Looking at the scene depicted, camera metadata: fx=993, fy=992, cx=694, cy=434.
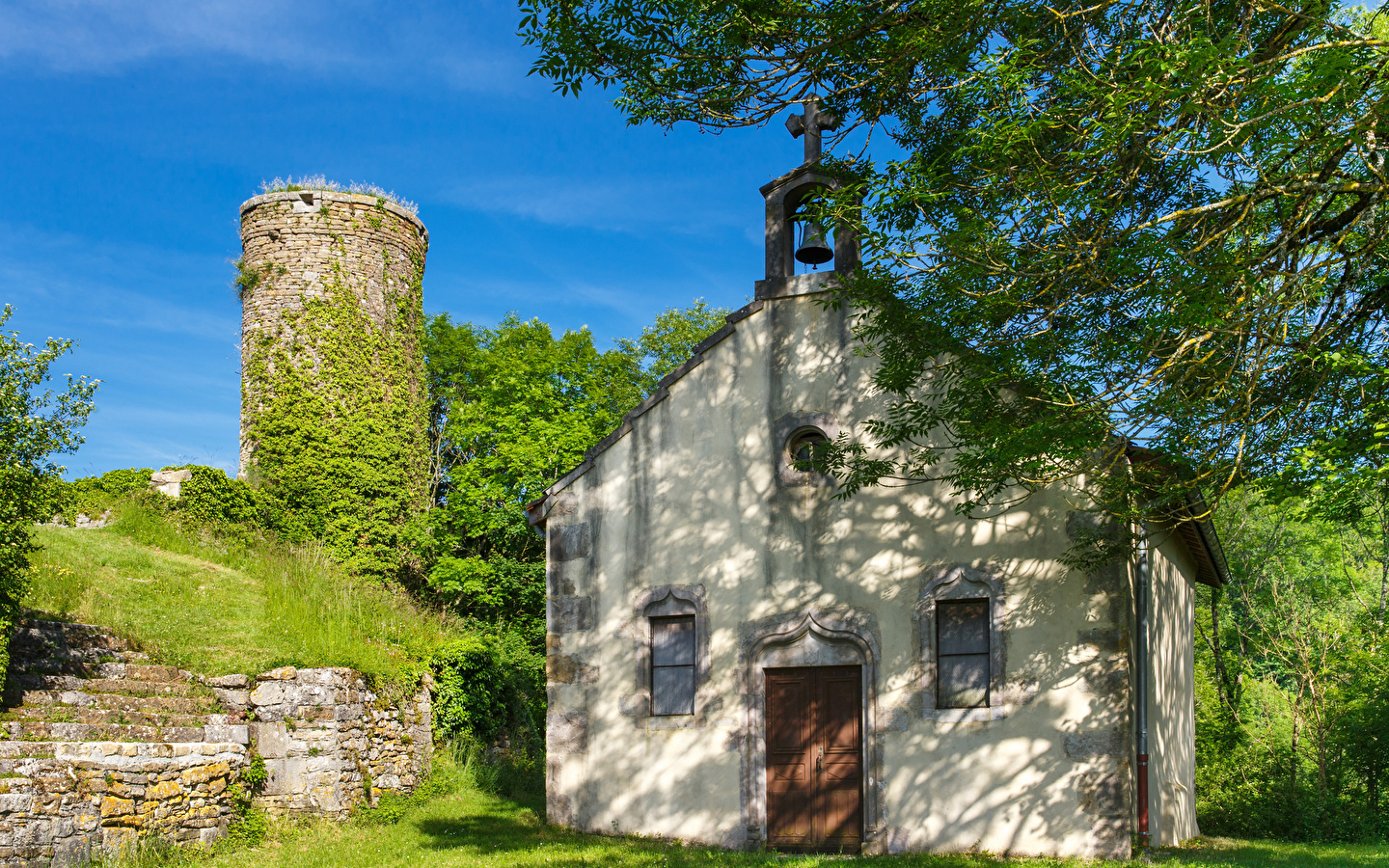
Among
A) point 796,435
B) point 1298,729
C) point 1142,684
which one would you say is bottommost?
point 1298,729

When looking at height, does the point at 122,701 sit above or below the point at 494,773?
above

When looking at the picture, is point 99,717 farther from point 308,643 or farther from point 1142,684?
point 1142,684

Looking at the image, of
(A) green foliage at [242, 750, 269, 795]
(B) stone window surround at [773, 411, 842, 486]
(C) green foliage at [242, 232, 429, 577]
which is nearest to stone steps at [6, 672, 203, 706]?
(A) green foliage at [242, 750, 269, 795]

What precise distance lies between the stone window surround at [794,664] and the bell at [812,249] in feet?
14.4

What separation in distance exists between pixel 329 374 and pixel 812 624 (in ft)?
48.1

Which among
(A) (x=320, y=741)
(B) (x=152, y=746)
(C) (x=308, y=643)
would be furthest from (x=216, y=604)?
(B) (x=152, y=746)

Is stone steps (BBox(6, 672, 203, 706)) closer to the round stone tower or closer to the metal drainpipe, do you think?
the round stone tower

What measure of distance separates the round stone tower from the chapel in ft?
34.3

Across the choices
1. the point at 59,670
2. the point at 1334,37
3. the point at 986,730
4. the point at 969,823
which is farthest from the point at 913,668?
the point at 59,670

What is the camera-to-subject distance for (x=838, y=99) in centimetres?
904

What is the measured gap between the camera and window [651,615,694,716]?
1180 cm

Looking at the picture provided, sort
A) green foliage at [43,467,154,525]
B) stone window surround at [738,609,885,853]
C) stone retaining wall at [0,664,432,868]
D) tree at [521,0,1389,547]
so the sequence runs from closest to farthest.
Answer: tree at [521,0,1389,547] < stone retaining wall at [0,664,432,868] < stone window surround at [738,609,885,853] < green foliage at [43,467,154,525]

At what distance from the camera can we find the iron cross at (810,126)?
40.7ft

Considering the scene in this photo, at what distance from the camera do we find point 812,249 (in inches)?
490
